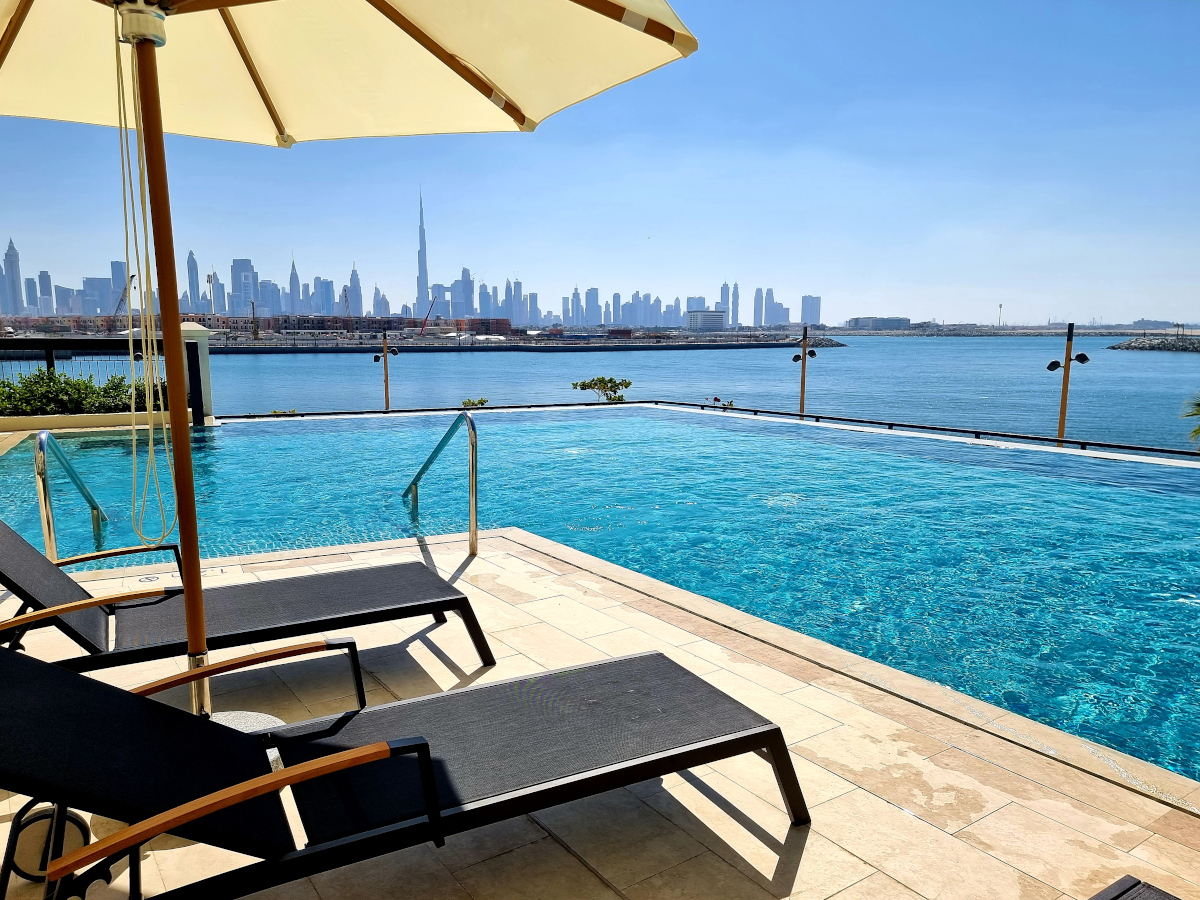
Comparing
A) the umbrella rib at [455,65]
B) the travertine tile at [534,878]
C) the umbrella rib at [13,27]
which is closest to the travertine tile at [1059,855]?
the travertine tile at [534,878]

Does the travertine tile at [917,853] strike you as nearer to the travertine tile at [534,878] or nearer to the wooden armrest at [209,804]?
the travertine tile at [534,878]

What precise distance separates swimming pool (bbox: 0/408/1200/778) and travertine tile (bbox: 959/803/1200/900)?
178cm

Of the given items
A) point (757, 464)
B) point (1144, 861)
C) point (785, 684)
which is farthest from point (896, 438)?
point (1144, 861)

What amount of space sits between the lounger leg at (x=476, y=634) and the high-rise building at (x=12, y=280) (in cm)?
22616

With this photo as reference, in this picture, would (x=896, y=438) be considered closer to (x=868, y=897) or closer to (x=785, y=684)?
(x=785, y=684)

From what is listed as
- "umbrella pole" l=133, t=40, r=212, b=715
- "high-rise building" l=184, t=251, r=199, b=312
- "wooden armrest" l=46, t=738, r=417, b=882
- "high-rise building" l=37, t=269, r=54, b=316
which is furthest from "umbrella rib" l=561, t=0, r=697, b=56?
"high-rise building" l=37, t=269, r=54, b=316

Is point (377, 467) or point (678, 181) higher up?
point (678, 181)

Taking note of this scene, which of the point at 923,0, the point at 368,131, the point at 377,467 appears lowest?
the point at 377,467

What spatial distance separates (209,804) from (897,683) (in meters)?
2.97

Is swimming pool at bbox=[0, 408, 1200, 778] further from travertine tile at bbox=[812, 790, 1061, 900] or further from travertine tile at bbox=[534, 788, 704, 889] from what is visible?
travertine tile at bbox=[534, 788, 704, 889]

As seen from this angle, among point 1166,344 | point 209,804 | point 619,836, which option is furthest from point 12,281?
point 1166,344

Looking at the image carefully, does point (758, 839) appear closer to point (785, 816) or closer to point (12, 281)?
point (785, 816)

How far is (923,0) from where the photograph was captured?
1727cm

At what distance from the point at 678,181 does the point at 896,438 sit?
130ft
